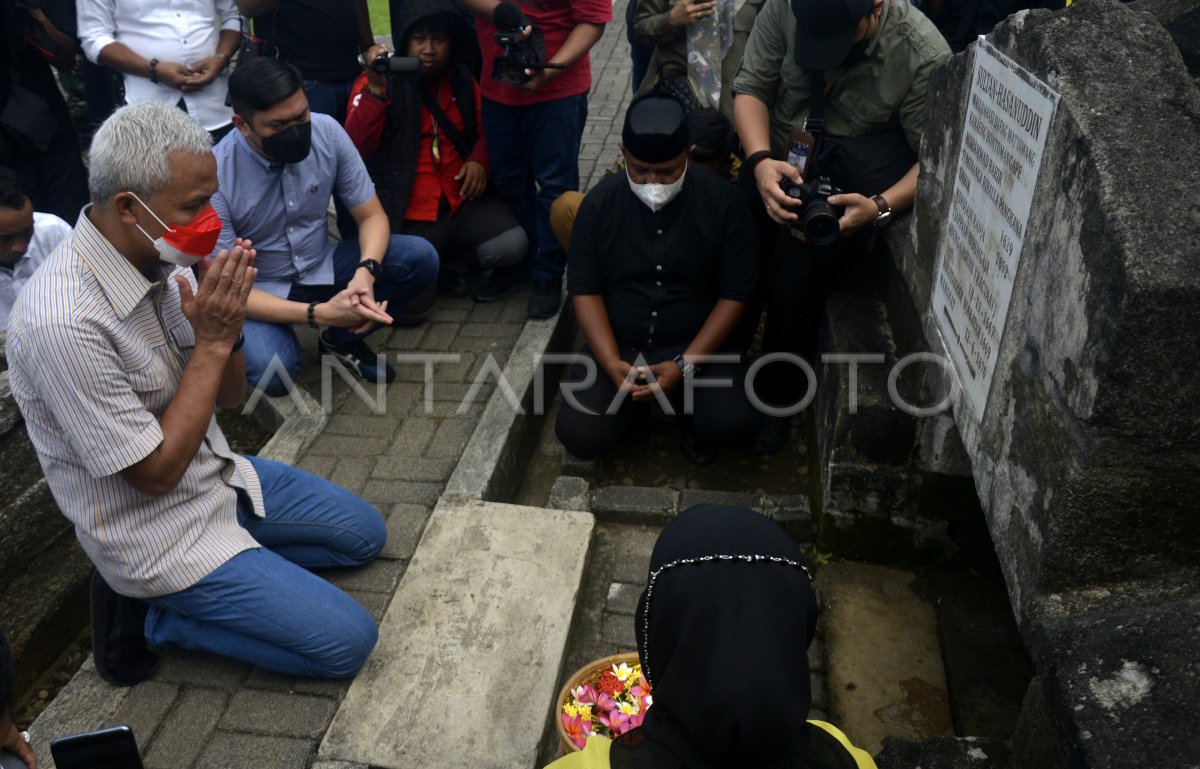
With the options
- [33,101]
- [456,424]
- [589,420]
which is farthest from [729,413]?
[33,101]

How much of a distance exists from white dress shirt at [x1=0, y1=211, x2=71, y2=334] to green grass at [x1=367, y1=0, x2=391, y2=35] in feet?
25.5

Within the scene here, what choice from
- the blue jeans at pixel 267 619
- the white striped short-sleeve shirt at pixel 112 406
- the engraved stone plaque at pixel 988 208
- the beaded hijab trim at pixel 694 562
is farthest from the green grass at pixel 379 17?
the beaded hijab trim at pixel 694 562

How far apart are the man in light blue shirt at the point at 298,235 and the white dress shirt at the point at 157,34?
43.5 inches

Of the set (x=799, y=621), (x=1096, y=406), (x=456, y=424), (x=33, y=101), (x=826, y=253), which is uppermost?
(x=1096, y=406)

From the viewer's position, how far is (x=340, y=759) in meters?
2.82

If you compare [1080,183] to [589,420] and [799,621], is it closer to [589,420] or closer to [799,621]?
[799,621]

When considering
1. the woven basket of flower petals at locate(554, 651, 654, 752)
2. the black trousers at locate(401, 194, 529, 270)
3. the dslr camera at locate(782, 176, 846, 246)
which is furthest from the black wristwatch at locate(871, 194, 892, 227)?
the black trousers at locate(401, 194, 529, 270)

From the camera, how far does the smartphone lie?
7.21 ft

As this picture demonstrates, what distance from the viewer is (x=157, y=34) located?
5.04m

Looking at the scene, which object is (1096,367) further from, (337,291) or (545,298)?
(337,291)

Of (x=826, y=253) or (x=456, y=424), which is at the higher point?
(x=826, y=253)

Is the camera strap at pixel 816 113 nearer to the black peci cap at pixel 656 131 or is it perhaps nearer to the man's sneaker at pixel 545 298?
the black peci cap at pixel 656 131

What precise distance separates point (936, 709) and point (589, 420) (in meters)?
1.92

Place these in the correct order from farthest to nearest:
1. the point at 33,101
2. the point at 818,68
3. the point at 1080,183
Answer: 1. the point at 33,101
2. the point at 818,68
3. the point at 1080,183
